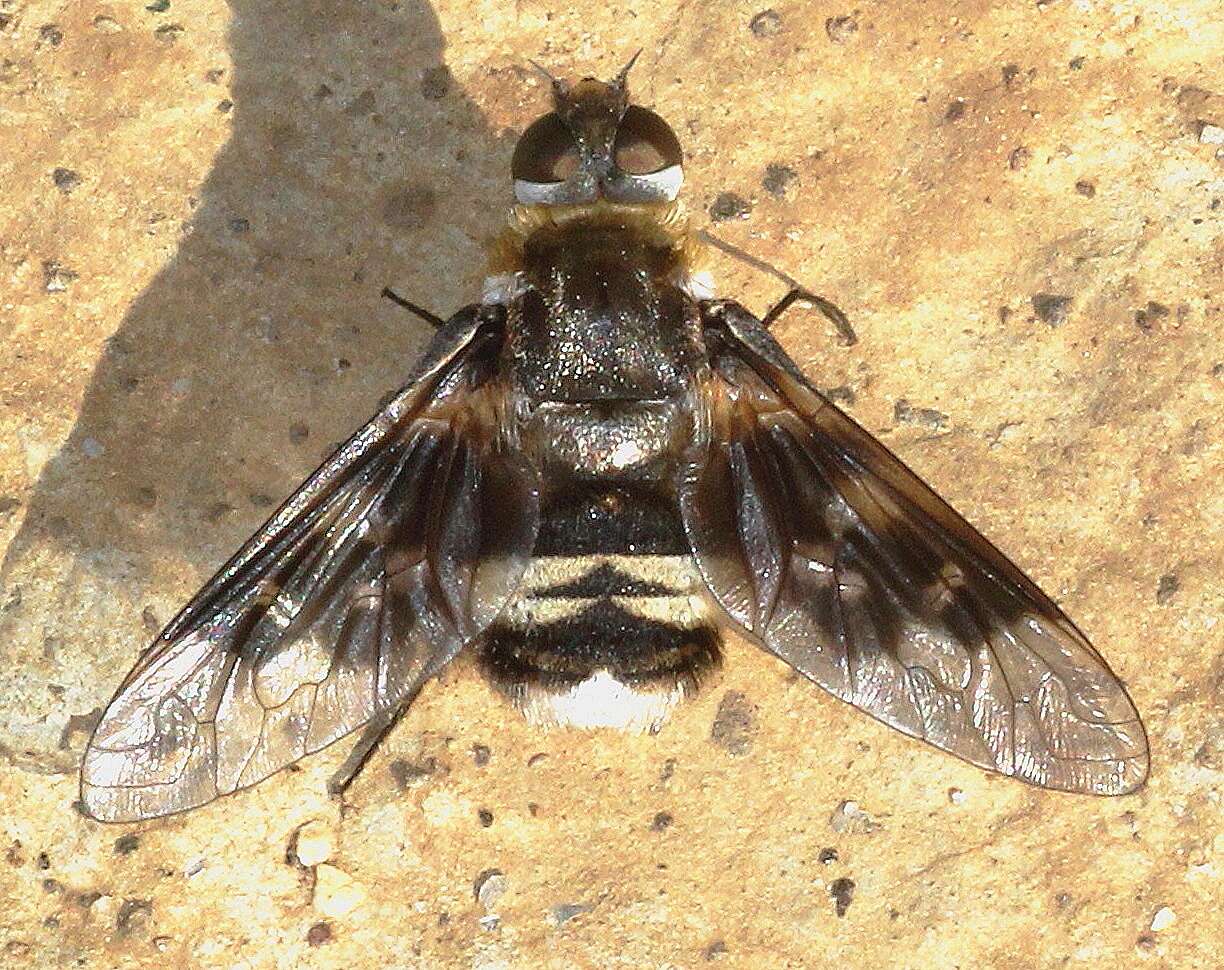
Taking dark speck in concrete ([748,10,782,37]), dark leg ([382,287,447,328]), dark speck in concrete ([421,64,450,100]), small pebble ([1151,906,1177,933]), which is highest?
dark speck in concrete ([748,10,782,37])

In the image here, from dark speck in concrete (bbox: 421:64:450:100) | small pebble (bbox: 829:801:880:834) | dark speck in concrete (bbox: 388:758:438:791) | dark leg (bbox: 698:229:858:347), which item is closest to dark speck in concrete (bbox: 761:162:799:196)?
dark leg (bbox: 698:229:858:347)

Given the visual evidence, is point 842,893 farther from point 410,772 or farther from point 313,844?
point 313,844

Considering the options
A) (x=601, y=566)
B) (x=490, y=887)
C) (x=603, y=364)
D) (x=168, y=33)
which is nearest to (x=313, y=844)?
(x=490, y=887)

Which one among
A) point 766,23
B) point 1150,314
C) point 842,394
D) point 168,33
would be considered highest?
point 168,33

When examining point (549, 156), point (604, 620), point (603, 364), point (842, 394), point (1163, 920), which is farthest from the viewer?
point (842, 394)

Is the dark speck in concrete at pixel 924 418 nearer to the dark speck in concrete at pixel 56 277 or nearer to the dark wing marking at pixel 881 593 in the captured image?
the dark wing marking at pixel 881 593

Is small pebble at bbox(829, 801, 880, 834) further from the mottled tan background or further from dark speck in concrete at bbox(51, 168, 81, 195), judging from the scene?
dark speck in concrete at bbox(51, 168, 81, 195)

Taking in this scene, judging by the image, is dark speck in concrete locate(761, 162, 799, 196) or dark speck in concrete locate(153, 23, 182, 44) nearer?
dark speck in concrete locate(761, 162, 799, 196)
